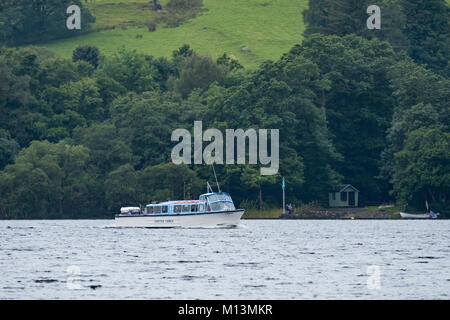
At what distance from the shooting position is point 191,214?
105 meters

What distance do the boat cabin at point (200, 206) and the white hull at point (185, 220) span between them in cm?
68

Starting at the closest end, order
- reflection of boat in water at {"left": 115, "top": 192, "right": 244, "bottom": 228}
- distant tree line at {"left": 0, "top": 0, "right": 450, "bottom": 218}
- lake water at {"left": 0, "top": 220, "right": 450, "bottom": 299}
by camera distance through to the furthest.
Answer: lake water at {"left": 0, "top": 220, "right": 450, "bottom": 299}
reflection of boat in water at {"left": 115, "top": 192, "right": 244, "bottom": 228}
distant tree line at {"left": 0, "top": 0, "right": 450, "bottom": 218}

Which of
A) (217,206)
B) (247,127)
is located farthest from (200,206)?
(247,127)

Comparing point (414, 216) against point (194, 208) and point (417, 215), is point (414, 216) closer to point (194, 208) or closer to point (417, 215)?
point (417, 215)

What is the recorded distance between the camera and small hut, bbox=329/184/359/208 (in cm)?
15125

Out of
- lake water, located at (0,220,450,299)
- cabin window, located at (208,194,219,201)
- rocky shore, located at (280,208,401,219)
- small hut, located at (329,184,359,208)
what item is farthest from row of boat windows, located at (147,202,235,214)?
small hut, located at (329,184,359,208)

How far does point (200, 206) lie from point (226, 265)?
4433 cm

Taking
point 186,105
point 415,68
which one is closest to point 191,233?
point 186,105

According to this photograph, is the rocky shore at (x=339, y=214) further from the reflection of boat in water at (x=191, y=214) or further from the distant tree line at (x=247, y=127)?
the reflection of boat in water at (x=191, y=214)

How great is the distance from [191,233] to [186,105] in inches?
2449

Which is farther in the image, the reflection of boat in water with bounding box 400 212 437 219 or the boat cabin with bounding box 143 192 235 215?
the reflection of boat in water with bounding box 400 212 437 219

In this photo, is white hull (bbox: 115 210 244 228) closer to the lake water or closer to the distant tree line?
the lake water

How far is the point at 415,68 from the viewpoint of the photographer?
158875 millimetres

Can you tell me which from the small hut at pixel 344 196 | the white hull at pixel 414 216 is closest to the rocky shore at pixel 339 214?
the white hull at pixel 414 216
